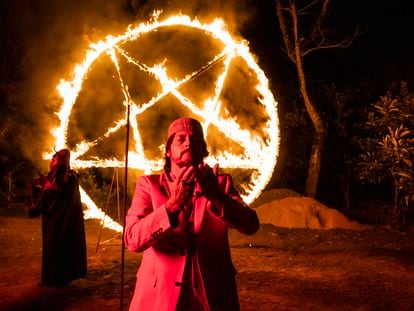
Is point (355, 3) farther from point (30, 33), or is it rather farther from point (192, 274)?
point (192, 274)

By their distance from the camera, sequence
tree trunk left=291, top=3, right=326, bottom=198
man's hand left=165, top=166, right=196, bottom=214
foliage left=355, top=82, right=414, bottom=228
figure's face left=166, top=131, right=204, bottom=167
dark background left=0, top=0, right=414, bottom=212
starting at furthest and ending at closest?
1. dark background left=0, top=0, right=414, bottom=212
2. tree trunk left=291, top=3, right=326, bottom=198
3. foliage left=355, top=82, right=414, bottom=228
4. figure's face left=166, top=131, right=204, bottom=167
5. man's hand left=165, top=166, right=196, bottom=214

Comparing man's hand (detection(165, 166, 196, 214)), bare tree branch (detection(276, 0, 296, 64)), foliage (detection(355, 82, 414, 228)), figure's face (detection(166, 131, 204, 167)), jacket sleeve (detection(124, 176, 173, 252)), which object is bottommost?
jacket sleeve (detection(124, 176, 173, 252))

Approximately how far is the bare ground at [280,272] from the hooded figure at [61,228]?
0.77 ft

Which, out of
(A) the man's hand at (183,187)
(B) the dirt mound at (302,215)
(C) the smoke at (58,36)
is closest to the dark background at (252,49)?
(C) the smoke at (58,36)

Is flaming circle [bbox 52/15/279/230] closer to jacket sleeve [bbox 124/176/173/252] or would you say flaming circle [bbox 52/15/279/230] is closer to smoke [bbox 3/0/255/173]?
smoke [bbox 3/0/255/173]

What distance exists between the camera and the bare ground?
6918mm

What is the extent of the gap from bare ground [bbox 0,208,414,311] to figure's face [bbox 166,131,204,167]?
422 cm

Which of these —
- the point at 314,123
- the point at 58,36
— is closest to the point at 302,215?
the point at 314,123

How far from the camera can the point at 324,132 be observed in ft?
51.2

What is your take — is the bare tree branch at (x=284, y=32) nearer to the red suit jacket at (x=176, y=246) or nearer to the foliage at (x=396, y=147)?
the foliage at (x=396, y=147)

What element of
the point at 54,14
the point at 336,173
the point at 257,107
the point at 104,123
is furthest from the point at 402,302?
the point at 54,14

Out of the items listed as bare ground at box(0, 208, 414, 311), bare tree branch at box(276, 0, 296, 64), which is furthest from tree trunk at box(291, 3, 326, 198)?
bare ground at box(0, 208, 414, 311)

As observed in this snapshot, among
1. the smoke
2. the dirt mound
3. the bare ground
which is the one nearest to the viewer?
the bare ground

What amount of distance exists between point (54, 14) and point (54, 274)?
15206 millimetres
